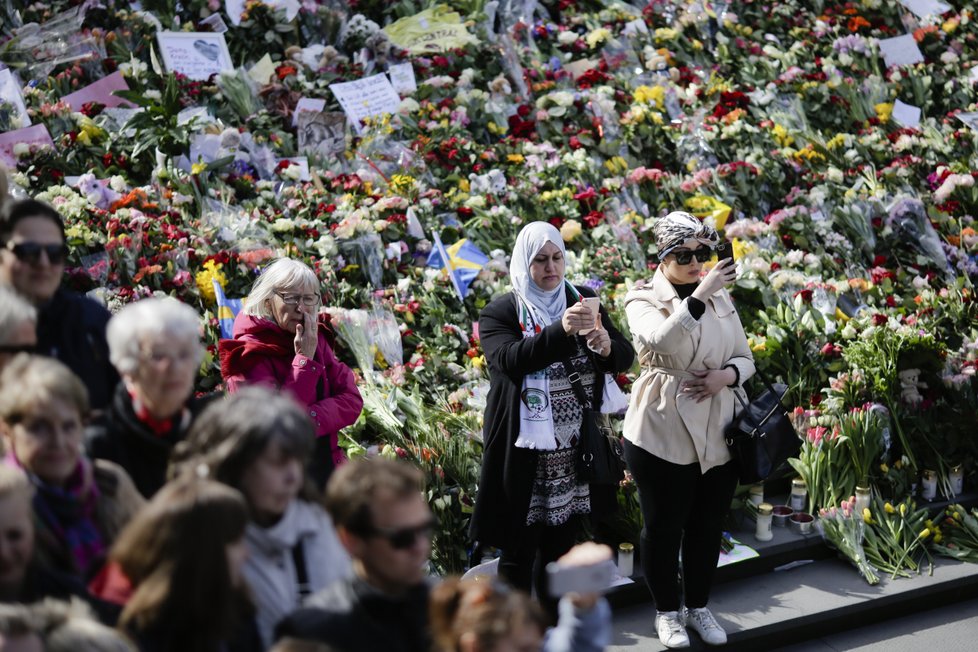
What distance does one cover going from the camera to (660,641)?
11.8 feet

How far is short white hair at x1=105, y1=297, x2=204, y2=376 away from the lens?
1.99m

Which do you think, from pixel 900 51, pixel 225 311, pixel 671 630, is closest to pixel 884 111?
pixel 900 51

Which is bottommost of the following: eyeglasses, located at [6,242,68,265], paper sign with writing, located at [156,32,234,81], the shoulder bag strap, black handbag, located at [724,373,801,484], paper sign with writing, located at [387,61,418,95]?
paper sign with writing, located at [387,61,418,95]

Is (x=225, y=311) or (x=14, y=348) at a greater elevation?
(x=14, y=348)

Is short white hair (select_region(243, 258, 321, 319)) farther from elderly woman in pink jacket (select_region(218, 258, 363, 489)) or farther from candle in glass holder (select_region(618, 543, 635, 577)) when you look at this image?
candle in glass holder (select_region(618, 543, 635, 577))

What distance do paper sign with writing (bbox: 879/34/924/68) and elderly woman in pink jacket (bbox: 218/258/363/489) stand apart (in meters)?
5.75

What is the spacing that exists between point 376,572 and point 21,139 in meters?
4.01

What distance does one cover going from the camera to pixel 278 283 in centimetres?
306

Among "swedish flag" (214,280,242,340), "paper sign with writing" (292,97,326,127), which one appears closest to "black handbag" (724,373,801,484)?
"swedish flag" (214,280,242,340)

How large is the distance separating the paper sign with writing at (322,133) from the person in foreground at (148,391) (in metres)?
3.81

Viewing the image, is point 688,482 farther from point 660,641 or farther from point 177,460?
point 177,460

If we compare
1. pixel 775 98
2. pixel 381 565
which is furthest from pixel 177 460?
pixel 775 98

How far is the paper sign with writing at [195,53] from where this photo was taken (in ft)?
19.4

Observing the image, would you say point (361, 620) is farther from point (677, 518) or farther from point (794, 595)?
point (794, 595)
